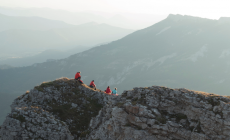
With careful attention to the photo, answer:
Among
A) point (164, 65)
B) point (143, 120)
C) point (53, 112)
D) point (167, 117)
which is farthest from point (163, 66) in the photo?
point (143, 120)

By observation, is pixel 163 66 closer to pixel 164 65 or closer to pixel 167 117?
pixel 164 65

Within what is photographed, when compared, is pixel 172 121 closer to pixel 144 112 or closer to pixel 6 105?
pixel 144 112

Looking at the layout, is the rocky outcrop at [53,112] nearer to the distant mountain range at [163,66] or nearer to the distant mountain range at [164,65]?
the distant mountain range at [163,66]

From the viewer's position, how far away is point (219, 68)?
13662 centimetres

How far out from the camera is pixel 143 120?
41.9 feet

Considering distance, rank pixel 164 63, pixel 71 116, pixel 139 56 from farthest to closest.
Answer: pixel 139 56 → pixel 164 63 → pixel 71 116

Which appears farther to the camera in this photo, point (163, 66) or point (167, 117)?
point (163, 66)

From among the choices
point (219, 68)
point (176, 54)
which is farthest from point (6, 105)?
point (219, 68)

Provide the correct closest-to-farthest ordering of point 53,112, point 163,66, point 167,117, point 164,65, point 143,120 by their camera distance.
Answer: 1. point 143,120
2. point 167,117
3. point 53,112
4. point 163,66
5. point 164,65

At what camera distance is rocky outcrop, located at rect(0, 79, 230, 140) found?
11.6 m

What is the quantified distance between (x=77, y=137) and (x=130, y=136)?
684 centimetres

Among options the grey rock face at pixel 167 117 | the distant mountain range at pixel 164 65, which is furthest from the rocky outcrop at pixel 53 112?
the distant mountain range at pixel 164 65

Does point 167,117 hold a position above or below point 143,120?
above

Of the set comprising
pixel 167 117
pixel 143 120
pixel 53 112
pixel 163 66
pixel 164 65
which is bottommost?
pixel 53 112
